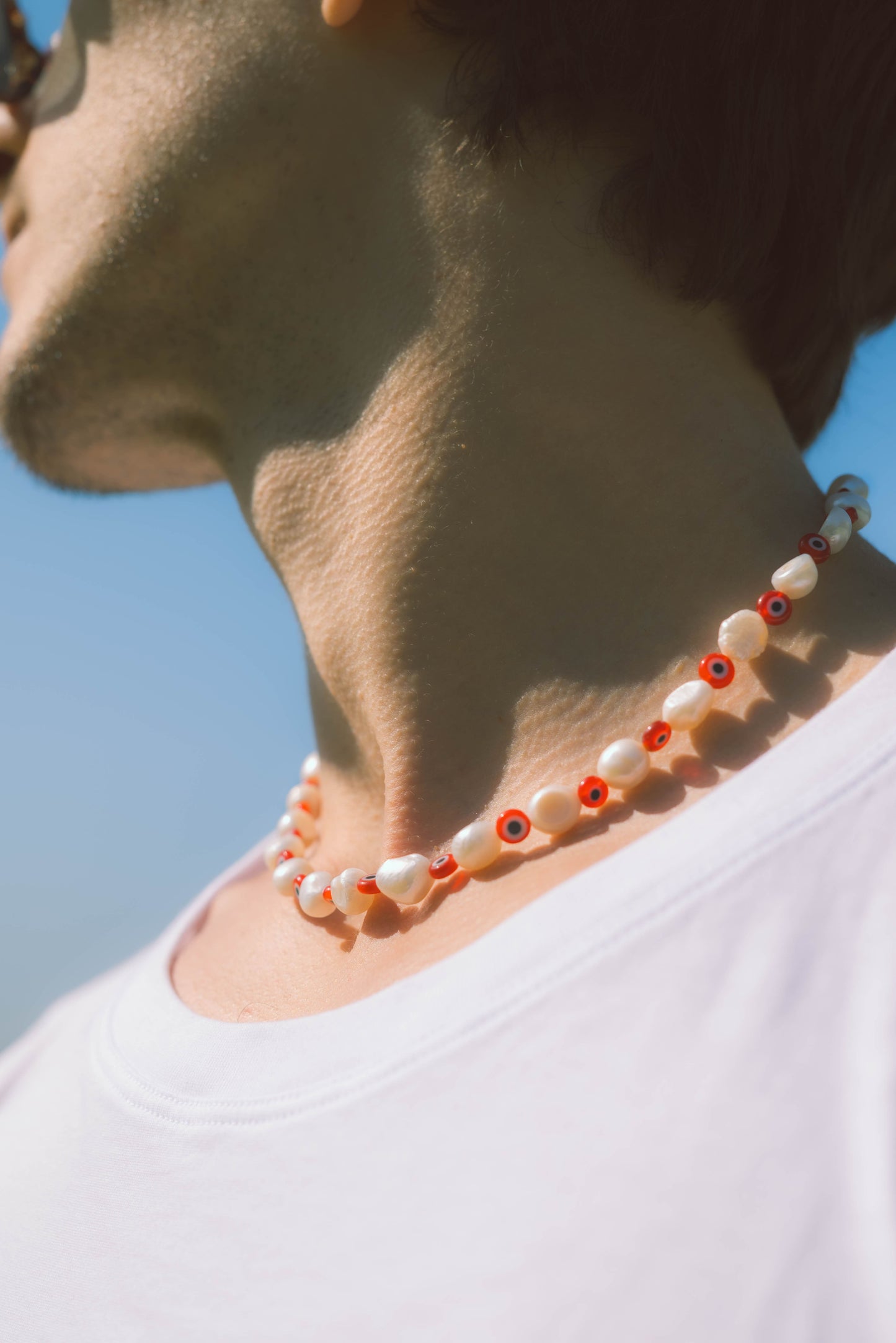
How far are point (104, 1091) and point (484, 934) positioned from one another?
0.53m

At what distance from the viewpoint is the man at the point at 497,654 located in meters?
0.77

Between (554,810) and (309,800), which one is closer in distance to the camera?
(554,810)

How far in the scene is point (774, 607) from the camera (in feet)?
3.58

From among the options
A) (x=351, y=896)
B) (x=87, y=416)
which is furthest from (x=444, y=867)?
(x=87, y=416)

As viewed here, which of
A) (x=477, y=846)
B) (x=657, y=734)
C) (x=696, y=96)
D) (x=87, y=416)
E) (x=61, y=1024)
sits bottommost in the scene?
(x=61, y=1024)

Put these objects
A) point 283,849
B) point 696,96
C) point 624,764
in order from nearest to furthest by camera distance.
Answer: point 624,764, point 696,96, point 283,849

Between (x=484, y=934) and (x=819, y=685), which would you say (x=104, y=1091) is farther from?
(x=819, y=685)

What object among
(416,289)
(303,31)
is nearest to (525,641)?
(416,289)

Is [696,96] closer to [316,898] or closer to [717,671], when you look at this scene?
[717,671]

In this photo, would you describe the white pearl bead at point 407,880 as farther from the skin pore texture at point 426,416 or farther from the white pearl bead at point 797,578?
the white pearl bead at point 797,578

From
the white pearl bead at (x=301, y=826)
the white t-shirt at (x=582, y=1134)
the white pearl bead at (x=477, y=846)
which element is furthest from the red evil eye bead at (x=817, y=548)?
the white pearl bead at (x=301, y=826)

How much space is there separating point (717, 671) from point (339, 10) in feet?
3.20

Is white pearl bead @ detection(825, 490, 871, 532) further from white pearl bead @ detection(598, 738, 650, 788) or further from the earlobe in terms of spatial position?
the earlobe

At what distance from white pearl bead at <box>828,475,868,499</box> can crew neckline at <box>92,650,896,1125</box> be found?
366 millimetres
